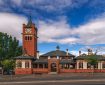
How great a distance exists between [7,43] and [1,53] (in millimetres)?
5545

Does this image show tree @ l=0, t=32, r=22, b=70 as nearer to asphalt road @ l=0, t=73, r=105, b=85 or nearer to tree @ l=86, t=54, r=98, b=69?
tree @ l=86, t=54, r=98, b=69

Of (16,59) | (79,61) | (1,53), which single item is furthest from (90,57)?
(1,53)

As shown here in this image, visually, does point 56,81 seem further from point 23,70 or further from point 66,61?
point 66,61

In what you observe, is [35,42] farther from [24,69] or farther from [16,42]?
[24,69]

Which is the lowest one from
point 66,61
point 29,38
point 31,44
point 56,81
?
point 56,81

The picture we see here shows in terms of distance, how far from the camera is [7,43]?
107438mm

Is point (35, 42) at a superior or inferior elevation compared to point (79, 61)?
superior

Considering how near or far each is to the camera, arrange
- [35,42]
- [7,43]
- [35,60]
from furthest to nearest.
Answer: [35,42] → [7,43] → [35,60]

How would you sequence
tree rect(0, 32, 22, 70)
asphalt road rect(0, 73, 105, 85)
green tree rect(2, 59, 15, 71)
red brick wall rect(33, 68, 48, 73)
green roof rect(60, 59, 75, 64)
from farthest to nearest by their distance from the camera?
1. tree rect(0, 32, 22, 70)
2. red brick wall rect(33, 68, 48, 73)
3. green roof rect(60, 59, 75, 64)
4. green tree rect(2, 59, 15, 71)
5. asphalt road rect(0, 73, 105, 85)

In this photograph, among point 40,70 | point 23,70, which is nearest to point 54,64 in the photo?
point 40,70

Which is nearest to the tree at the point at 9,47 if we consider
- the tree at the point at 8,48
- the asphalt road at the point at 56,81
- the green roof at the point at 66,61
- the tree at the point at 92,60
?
the tree at the point at 8,48

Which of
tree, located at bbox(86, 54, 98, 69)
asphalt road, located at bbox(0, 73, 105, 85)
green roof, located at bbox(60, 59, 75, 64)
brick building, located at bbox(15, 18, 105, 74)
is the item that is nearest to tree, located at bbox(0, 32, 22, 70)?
brick building, located at bbox(15, 18, 105, 74)

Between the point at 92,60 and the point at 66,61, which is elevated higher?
the point at 92,60

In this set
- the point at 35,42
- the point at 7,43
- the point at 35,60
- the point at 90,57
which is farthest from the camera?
the point at 35,42
